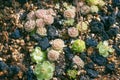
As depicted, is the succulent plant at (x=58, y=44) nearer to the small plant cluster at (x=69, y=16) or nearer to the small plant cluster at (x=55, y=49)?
the small plant cluster at (x=55, y=49)

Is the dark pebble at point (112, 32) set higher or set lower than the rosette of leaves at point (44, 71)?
higher

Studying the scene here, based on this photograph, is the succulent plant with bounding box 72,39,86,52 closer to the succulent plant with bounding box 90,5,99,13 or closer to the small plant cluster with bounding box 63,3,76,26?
the small plant cluster with bounding box 63,3,76,26

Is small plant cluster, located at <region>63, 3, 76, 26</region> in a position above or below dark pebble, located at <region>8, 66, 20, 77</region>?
above

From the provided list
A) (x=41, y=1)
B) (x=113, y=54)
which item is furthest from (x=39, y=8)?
(x=113, y=54)

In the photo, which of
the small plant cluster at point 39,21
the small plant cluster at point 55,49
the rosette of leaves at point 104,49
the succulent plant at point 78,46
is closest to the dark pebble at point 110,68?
the rosette of leaves at point 104,49

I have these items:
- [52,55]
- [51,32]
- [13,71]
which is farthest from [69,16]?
[13,71]

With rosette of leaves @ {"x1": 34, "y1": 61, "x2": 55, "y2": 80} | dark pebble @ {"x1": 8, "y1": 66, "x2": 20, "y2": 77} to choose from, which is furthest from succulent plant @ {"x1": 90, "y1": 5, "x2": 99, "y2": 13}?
dark pebble @ {"x1": 8, "y1": 66, "x2": 20, "y2": 77}
